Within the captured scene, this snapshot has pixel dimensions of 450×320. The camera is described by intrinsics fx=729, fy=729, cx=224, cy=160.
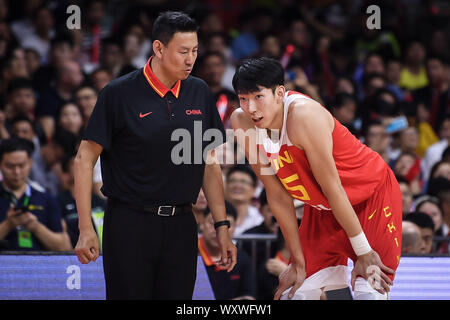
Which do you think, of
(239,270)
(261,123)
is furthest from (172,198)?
(239,270)

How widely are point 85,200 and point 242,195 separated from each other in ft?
9.82

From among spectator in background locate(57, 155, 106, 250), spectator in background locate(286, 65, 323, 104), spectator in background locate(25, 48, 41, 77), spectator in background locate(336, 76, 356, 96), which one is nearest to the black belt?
spectator in background locate(57, 155, 106, 250)

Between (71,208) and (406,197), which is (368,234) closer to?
(406,197)

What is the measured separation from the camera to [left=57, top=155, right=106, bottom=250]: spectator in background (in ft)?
17.6

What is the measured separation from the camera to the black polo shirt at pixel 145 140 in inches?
130

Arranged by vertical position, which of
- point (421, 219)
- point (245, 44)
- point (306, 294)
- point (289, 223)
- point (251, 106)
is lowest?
point (421, 219)

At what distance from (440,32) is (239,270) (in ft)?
20.1

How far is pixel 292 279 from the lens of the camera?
11.9 ft

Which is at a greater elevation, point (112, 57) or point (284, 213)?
point (112, 57)

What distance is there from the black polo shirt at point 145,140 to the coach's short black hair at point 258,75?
0.90 feet

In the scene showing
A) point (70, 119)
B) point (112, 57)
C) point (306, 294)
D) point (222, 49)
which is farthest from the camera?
point (222, 49)

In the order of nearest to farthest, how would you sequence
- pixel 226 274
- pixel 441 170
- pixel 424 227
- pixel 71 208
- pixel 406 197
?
pixel 226 274 < pixel 424 227 < pixel 71 208 < pixel 406 197 < pixel 441 170

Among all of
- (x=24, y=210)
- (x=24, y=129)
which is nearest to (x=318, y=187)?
(x=24, y=210)

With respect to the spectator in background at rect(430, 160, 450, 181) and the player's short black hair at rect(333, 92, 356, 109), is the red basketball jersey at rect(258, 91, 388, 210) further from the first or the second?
the player's short black hair at rect(333, 92, 356, 109)
